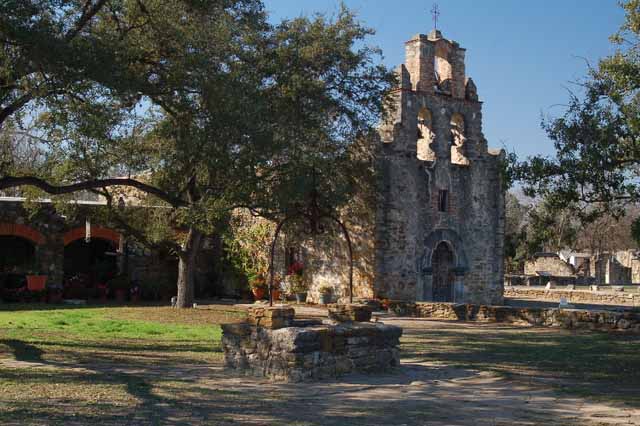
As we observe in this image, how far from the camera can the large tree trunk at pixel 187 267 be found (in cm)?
2150

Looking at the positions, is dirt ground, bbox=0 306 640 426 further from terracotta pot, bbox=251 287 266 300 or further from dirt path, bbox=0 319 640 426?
terracotta pot, bbox=251 287 266 300

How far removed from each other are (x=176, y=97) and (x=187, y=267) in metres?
9.84

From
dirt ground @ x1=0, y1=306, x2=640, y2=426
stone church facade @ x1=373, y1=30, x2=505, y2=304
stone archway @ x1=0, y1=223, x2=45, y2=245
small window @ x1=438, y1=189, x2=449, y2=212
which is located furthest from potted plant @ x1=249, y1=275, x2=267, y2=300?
dirt ground @ x1=0, y1=306, x2=640, y2=426

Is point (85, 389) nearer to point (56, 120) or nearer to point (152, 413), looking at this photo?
point (152, 413)

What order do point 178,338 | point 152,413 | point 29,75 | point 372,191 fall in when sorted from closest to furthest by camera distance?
point 152,413 → point 29,75 → point 178,338 → point 372,191

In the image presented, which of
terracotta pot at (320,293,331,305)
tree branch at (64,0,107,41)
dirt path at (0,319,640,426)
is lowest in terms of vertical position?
dirt path at (0,319,640,426)

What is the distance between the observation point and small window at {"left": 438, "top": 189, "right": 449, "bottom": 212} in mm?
26562

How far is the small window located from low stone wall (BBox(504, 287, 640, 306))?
9.21 metres

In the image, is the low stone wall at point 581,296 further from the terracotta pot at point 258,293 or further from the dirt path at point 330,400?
the dirt path at point 330,400

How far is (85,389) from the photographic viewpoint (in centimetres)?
908

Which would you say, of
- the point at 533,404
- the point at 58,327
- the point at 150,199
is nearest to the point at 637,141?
the point at 533,404

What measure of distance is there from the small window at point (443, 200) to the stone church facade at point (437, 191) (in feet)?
0.11

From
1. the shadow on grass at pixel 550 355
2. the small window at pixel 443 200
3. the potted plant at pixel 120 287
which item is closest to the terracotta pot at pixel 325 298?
the small window at pixel 443 200

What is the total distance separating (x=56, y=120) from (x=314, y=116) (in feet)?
24.1
